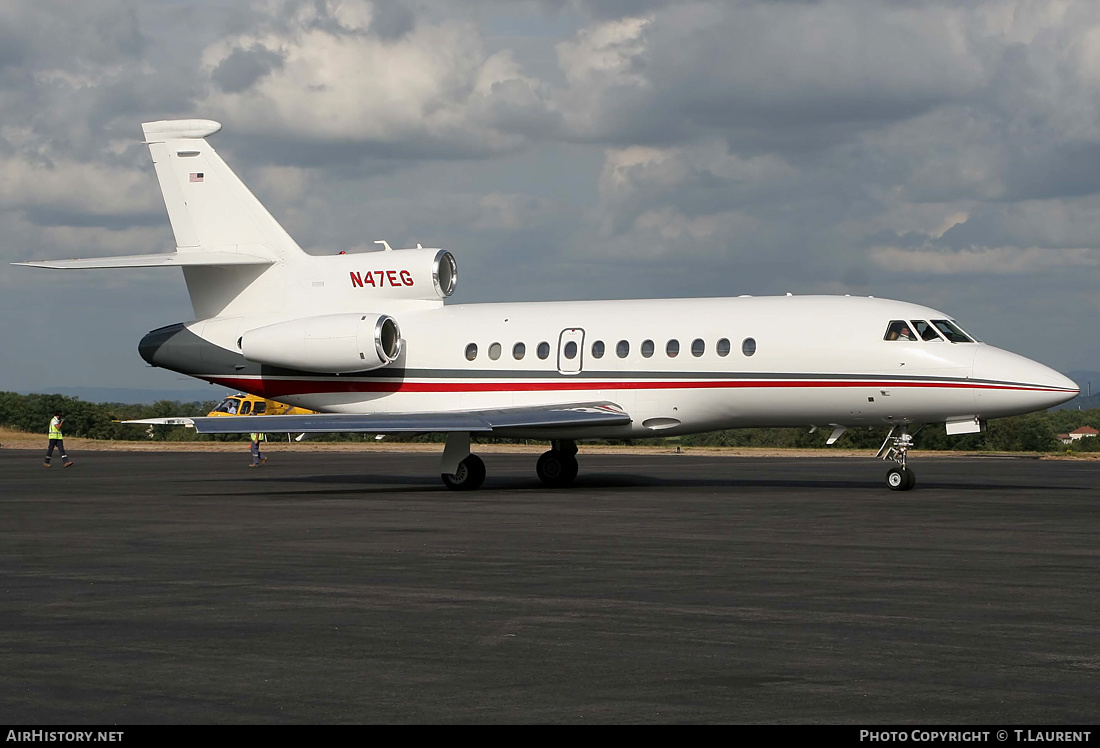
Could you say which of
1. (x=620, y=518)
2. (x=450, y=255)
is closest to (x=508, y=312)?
(x=450, y=255)

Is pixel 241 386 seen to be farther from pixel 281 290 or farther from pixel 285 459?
pixel 285 459

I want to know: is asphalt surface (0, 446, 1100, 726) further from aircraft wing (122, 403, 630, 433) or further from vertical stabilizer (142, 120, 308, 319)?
vertical stabilizer (142, 120, 308, 319)

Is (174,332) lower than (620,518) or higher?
higher

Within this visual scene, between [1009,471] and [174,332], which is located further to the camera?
[1009,471]

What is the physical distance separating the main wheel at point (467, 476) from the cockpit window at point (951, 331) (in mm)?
9368

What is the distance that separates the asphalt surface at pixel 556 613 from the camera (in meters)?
7.03

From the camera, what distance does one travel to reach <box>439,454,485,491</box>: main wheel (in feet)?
84.9

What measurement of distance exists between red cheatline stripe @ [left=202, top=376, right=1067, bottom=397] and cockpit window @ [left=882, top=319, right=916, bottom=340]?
887 millimetres

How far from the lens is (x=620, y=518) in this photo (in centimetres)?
1873

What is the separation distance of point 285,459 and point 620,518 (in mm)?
30680

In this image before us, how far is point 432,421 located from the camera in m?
24.2

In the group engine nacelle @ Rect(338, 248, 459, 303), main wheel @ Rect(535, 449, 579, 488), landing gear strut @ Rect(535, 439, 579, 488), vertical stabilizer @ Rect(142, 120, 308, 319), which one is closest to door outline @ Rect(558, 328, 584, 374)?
landing gear strut @ Rect(535, 439, 579, 488)
